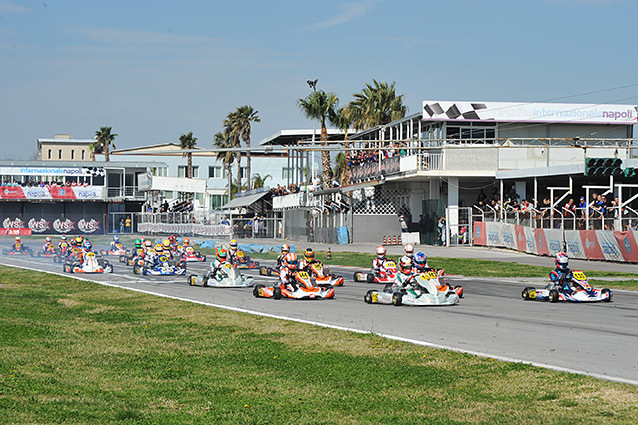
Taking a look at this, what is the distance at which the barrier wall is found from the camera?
3203 centimetres

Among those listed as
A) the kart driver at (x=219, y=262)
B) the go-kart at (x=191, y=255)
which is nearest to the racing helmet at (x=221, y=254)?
the kart driver at (x=219, y=262)

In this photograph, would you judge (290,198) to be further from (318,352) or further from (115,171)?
(318,352)

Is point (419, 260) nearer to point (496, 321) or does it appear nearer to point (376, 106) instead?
point (496, 321)

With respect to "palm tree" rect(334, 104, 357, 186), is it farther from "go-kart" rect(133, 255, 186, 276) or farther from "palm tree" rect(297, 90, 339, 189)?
"go-kart" rect(133, 255, 186, 276)

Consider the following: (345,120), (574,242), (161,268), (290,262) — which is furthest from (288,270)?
(345,120)

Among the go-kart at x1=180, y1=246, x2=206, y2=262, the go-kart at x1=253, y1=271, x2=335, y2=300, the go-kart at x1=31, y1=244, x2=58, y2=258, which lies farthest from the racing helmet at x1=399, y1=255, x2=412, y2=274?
the go-kart at x1=31, y1=244, x2=58, y2=258

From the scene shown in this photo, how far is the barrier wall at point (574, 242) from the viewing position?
3203 centimetres

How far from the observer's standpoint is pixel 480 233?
44750 mm

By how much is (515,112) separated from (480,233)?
9542mm

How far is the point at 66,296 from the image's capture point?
1986 centimetres

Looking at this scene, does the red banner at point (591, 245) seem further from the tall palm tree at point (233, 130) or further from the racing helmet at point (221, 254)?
the tall palm tree at point (233, 130)

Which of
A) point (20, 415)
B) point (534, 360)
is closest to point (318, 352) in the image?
point (534, 360)

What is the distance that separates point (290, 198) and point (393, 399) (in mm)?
52516

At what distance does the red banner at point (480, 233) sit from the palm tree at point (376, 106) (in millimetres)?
20341
